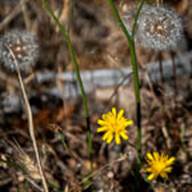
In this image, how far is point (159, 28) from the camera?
7.48ft

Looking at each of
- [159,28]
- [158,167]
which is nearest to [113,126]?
[158,167]

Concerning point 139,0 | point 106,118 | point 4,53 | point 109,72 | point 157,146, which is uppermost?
point 139,0

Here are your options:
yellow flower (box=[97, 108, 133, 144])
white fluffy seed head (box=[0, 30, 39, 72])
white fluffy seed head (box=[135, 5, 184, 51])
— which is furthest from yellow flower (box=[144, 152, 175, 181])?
white fluffy seed head (box=[0, 30, 39, 72])

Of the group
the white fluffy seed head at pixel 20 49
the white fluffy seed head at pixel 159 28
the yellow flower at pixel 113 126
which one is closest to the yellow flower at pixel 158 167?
the yellow flower at pixel 113 126

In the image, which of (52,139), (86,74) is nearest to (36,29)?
(86,74)

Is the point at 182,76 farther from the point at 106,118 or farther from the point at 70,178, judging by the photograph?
the point at 106,118

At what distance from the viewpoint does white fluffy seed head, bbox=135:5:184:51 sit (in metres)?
2.26

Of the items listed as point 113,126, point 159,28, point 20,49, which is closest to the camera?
point 113,126

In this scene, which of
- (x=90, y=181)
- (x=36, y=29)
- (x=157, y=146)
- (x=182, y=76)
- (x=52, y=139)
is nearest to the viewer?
(x=90, y=181)

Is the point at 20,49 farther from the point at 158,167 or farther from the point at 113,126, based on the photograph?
the point at 158,167

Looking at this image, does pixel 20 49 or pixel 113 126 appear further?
pixel 20 49

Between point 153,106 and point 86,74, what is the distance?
53 cm

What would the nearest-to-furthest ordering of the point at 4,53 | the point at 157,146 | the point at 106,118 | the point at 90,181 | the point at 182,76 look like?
the point at 106,118
the point at 90,181
the point at 4,53
the point at 157,146
the point at 182,76

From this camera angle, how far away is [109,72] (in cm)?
319
